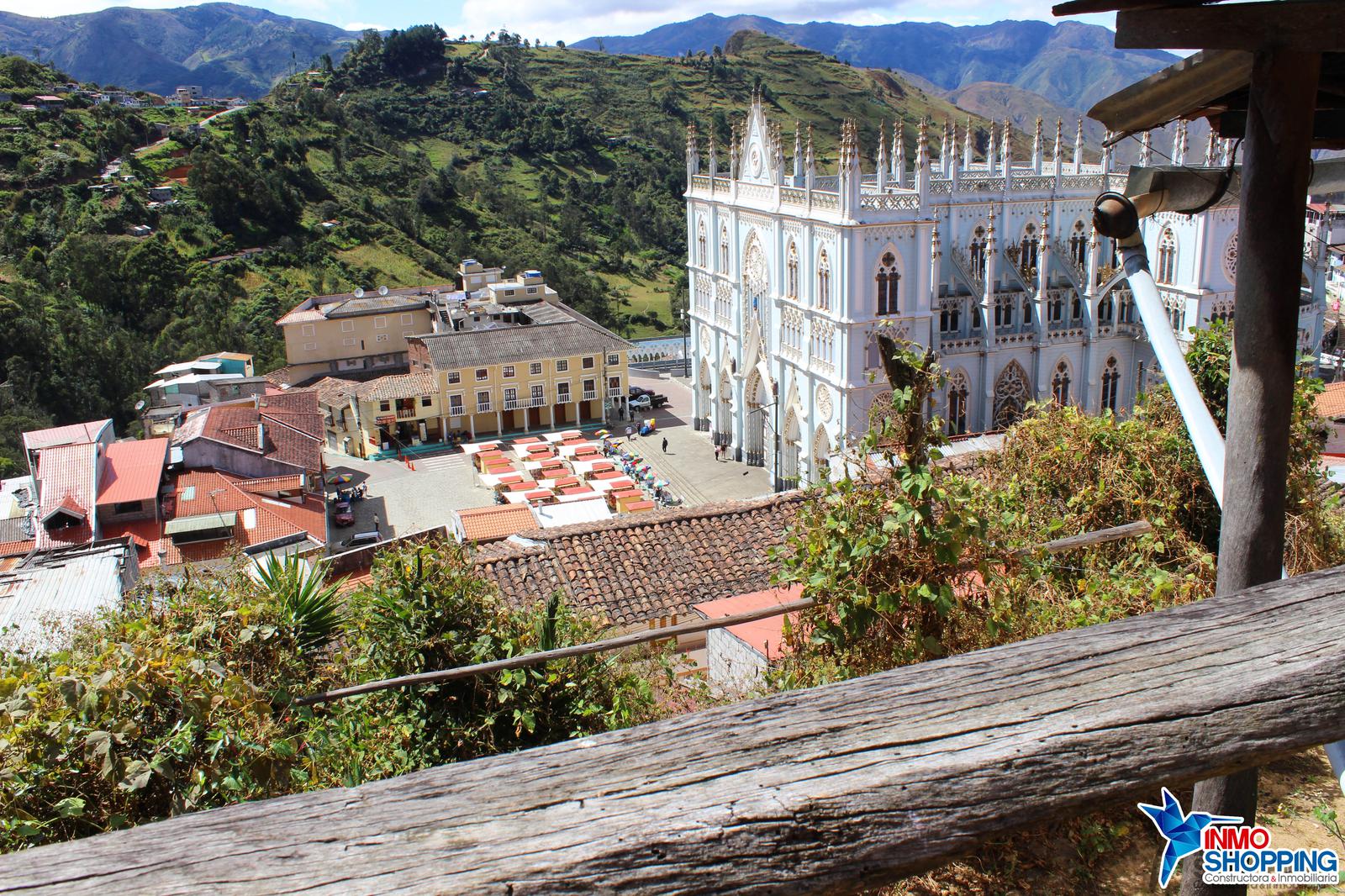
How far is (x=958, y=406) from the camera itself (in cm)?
3003

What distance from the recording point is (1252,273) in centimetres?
247

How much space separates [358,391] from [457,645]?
119 ft

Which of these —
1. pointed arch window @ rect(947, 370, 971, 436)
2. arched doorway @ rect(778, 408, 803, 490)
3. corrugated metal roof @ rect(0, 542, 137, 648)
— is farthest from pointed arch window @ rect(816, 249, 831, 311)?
corrugated metal roof @ rect(0, 542, 137, 648)

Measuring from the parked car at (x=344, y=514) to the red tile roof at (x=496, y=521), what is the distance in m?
8.80

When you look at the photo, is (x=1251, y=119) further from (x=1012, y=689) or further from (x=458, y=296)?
(x=458, y=296)

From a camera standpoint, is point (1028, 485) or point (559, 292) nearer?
point (1028, 485)

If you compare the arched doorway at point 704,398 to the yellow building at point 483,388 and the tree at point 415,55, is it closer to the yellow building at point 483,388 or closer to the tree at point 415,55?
the yellow building at point 483,388

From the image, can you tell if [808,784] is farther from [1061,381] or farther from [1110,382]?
[1110,382]

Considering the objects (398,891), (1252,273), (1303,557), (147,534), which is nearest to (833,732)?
(398,891)

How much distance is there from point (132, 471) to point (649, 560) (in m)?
17.8

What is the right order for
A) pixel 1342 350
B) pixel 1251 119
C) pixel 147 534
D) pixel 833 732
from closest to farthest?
pixel 833 732 < pixel 1251 119 < pixel 147 534 < pixel 1342 350

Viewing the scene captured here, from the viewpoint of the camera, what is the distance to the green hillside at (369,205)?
47719 mm

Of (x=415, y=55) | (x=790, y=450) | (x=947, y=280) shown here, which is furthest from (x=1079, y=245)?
(x=415, y=55)

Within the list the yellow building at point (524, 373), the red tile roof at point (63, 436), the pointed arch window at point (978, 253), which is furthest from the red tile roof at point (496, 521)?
the yellow building at point (524, 373)
